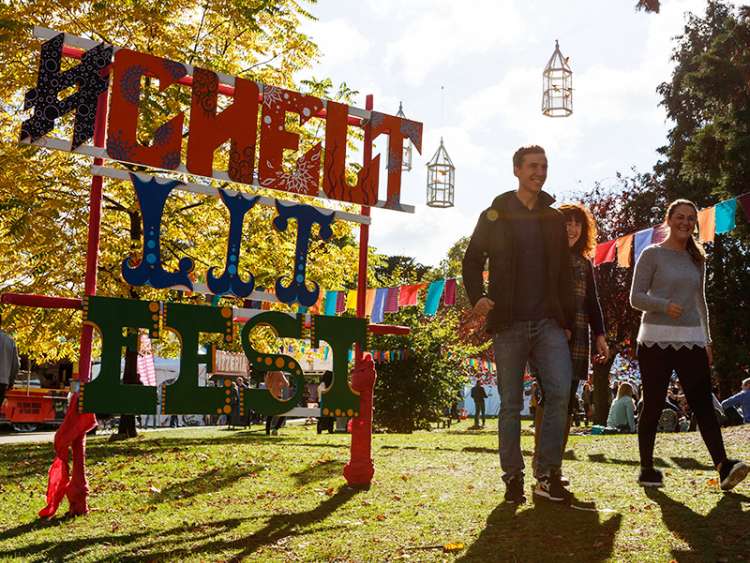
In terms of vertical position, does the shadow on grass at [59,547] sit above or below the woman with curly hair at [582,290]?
below

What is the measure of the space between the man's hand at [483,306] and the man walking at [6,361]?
277 inches

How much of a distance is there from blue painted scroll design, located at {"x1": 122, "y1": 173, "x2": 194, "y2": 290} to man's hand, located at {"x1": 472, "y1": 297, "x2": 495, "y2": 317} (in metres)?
2.15

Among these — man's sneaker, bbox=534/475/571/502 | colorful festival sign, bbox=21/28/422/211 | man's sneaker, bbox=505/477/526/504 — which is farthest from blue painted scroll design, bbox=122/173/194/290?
man's sneaker, bbox=534/475/571/502

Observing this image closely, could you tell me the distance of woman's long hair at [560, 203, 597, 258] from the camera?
5.62m

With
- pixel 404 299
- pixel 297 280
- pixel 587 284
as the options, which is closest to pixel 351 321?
pixel 297 280

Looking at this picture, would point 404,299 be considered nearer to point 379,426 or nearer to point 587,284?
point 379,426

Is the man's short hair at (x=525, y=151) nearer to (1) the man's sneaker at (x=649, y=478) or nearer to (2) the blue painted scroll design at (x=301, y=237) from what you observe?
(2) the blue painted scroll design at (x=301, y=237)

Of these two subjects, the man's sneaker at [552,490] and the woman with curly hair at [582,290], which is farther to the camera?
the woman with curly hair at [582,290]

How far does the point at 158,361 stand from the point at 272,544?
27597 mm

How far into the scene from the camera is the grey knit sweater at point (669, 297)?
5.41 m

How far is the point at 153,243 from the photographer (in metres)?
5.64

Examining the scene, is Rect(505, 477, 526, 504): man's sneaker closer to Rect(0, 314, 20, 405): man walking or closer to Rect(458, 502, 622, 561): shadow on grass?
Rect(458, 502, 622, 561): shadow on grass

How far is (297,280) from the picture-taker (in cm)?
631

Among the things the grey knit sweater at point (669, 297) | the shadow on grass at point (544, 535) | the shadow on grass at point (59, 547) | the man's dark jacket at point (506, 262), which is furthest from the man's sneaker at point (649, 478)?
the shadow on grass at point (59, 547)
